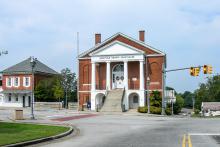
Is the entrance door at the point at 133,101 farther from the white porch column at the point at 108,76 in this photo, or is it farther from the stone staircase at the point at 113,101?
the white porch column at the point at 108,76

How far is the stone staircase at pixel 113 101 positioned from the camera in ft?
182

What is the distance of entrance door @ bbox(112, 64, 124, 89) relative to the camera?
62719 mm

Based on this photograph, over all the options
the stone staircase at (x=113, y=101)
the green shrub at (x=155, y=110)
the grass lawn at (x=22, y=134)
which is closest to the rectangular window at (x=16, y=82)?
the stone staircase at (x=113, y=101)

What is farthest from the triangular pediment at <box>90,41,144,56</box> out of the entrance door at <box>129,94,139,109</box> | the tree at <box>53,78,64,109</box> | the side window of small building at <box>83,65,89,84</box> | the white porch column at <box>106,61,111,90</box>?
the tree at <box>53,78,64,109</box>

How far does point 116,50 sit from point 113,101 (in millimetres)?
7457

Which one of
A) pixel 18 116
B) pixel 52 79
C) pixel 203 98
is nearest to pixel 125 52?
pixel 52 79

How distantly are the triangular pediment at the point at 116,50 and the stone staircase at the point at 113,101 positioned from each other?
5.24 m

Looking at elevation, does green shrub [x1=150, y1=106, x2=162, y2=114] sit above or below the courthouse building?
below

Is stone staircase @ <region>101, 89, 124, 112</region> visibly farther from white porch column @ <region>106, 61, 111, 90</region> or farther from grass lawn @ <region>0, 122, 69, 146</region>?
grass lawn @ <region>0, 122, 69, 146</region>

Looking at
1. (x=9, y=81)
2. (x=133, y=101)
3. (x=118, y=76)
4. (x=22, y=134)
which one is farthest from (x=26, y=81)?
(x=22, y=134)

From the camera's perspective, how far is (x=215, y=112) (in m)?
103

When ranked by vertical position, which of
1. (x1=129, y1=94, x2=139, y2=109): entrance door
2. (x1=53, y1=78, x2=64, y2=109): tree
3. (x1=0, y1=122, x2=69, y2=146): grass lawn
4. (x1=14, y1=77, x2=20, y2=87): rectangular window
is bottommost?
(x1=0, y1=122, x2=69, y2=146): grass lawn

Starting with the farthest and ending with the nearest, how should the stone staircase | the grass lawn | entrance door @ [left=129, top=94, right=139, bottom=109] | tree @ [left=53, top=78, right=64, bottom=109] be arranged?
tree @ [left=53, top=78, right=64, bottom=109]
entrance door @ [left=129, top=94, right=139, bottom=109]
the stone staircase
the grass lawn

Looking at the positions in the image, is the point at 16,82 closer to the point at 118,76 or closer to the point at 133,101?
the point at 118,76
